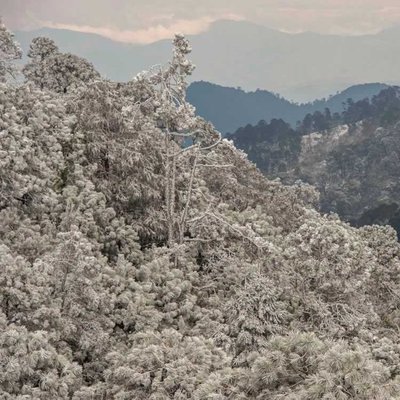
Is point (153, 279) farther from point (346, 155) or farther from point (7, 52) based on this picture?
point (346, 155)

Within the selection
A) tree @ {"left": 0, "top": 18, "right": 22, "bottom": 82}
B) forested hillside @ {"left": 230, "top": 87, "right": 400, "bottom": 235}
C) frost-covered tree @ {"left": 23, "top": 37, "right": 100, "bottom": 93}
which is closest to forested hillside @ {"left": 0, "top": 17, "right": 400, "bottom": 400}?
tree @ {"left": 0, "top": 18, "right": 22, "bottom": 82}

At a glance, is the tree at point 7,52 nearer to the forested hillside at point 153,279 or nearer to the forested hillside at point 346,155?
the forested hillside at point 153,279

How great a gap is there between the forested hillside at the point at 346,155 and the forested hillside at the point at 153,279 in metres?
83.3

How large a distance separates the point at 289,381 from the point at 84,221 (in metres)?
8.10

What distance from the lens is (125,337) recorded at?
44.0 ft

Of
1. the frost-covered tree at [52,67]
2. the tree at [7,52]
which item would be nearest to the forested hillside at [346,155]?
the frost-covered tree at [52,67]

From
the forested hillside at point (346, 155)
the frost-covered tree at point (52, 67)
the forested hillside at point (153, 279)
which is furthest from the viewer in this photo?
the forested hillside at point (346, 155)

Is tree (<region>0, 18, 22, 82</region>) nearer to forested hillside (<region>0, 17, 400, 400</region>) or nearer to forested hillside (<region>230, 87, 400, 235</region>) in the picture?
forested hillside (<region>0, 17, 400, 400</region>)

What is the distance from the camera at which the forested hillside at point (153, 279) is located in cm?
1008

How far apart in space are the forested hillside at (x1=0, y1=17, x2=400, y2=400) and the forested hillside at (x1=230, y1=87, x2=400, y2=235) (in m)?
83.3

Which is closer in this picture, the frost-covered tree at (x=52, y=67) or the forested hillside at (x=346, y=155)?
the frost-covered tree at (x=52, y=67)

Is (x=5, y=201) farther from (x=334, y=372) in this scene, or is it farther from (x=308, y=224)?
(x=334, y=372)

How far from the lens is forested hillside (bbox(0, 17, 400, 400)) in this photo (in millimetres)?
10078

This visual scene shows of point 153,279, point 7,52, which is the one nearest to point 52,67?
point 7,52
